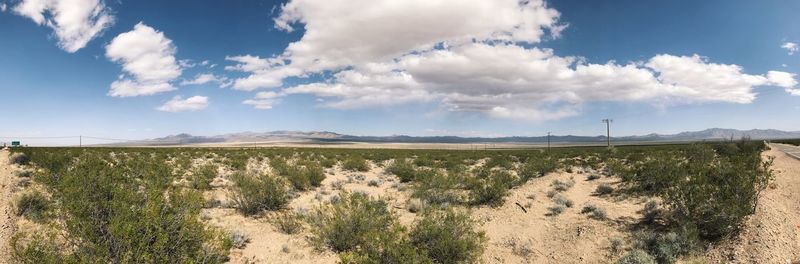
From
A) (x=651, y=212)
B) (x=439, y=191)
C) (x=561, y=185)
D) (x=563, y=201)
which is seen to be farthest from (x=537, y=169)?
(x=651, y=212)

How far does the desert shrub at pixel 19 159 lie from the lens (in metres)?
26.2

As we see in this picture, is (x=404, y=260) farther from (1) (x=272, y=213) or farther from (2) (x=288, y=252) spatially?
(1) (x=272, y=213)

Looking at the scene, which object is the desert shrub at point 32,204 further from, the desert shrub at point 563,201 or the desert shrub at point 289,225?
the desert shrub at point 563,201

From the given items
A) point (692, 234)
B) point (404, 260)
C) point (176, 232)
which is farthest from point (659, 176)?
point (176, 232)

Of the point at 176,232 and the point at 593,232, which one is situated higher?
the point at 176,232

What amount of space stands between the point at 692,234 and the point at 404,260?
7.42 meters

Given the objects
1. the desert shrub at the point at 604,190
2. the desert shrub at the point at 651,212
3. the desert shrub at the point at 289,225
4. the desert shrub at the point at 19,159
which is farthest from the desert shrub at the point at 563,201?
the desert shrub at the point at 19,159

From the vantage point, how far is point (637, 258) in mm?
8898

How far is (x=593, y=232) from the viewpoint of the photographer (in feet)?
37.0

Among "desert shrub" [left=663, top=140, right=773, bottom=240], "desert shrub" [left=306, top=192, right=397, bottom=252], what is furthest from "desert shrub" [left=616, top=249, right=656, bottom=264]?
"desert shrub" [left=306, top=192, right=397, bottom=252]

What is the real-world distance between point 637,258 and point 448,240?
174 inches

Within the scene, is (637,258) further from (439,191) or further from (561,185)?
(561,185)

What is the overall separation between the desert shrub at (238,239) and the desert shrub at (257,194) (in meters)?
3.23

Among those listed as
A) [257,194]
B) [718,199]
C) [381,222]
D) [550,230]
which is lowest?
[550,230]
